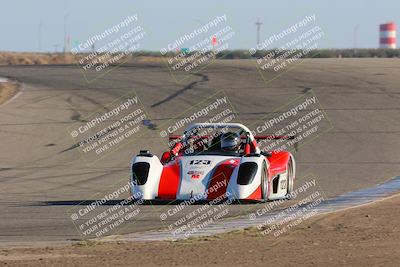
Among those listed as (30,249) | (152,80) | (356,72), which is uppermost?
(30,249)

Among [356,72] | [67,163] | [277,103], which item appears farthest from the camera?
[356,72]

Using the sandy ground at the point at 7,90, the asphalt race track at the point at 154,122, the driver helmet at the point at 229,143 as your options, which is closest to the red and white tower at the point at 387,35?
the asphalt race track at the point at 154,122

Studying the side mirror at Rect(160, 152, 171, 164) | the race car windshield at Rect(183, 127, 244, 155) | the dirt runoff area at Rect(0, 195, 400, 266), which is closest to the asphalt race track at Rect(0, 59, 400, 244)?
the side mirror at Rect(160, 152, 171, 164)

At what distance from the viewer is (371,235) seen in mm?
11336

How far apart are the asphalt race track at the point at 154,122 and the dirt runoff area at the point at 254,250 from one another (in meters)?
1.38

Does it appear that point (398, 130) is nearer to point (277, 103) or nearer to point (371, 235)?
point (277, 103)

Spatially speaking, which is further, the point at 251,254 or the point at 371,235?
the point at 371,235

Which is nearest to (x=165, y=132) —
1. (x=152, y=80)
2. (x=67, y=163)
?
(x=67, y=163)

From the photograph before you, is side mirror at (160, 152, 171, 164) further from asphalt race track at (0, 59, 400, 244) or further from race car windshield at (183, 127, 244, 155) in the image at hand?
asphalt race track at (0, 59, 400, 244)

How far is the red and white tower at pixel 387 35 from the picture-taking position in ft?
320

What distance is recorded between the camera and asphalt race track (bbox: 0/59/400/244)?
1550 cm

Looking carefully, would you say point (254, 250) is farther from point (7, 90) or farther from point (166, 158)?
point (7, 90)

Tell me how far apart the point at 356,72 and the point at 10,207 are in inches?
979

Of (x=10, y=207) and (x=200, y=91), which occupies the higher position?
(x=10, y=207)
